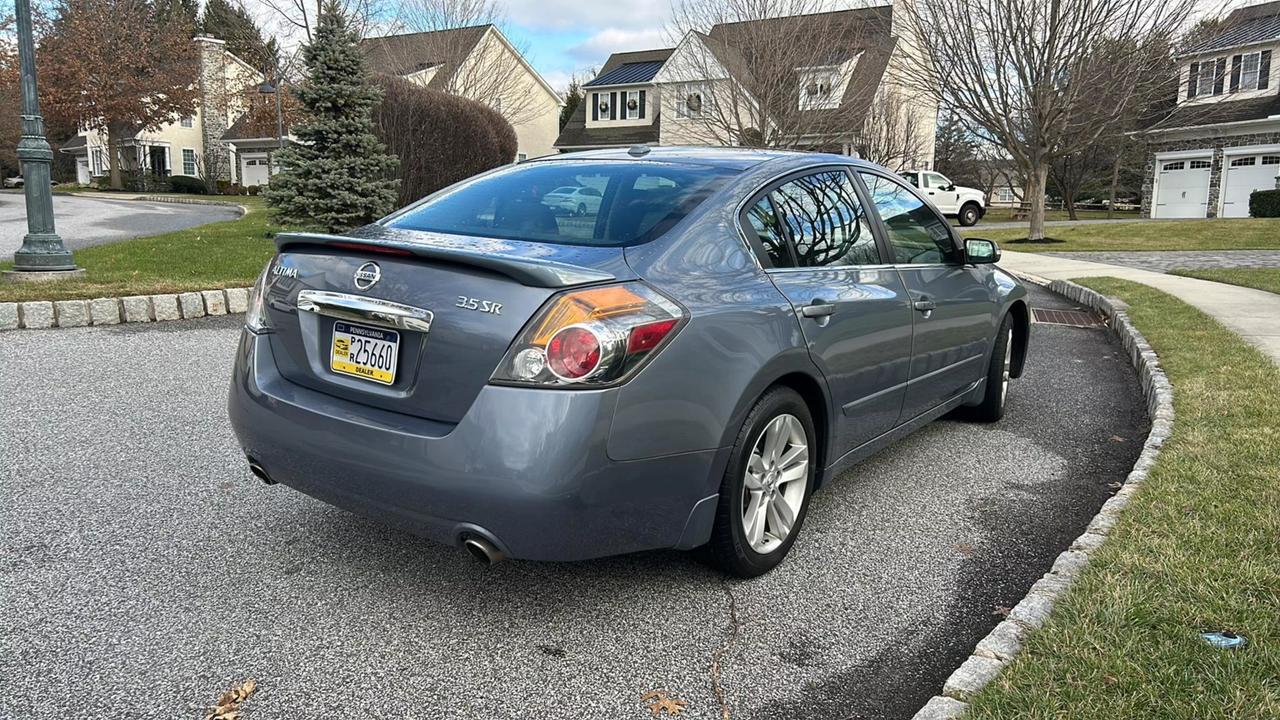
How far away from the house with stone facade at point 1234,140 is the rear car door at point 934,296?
30.2m

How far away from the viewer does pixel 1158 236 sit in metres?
22.8

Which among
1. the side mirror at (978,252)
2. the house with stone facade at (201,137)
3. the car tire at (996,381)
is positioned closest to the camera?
the side mirror at (978,252)

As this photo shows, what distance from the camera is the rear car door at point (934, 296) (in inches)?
159

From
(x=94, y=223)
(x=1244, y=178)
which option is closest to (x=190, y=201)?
(x=94, y=223)

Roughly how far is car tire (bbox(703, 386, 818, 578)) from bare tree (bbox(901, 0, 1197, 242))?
18.0 meters

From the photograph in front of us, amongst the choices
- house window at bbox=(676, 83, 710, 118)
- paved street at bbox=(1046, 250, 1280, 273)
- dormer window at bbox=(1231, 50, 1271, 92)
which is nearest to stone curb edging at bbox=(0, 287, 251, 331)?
paved street at bbox=(1046, 250, 1280, 273)

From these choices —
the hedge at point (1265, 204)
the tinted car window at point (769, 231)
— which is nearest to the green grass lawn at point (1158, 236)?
the hedge at point (1265, 204)

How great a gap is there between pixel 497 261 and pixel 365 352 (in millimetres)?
546

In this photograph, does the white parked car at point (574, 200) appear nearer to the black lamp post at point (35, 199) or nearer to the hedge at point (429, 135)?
the black lamp post at point (35, 199)

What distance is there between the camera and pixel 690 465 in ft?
8.76

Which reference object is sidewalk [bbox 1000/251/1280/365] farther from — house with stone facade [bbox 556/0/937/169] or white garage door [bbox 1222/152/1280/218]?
white garage door [bbox 1222/152/1280/218]

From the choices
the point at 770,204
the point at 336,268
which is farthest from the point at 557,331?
A: the point at 770,204

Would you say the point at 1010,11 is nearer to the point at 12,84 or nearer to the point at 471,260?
the point at 471,260

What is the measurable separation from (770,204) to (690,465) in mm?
1207
